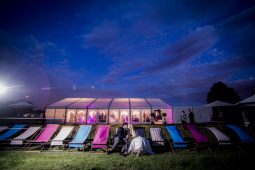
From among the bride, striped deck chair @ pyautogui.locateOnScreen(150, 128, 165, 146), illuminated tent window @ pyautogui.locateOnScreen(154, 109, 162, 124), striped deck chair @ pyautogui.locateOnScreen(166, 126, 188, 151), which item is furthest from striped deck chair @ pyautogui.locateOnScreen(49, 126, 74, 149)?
illuminated tent window @ pyautogui.locateOnScreen(154, 109, 162, 124)

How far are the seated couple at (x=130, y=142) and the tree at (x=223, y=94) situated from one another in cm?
3054

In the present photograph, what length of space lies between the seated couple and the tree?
30.5m

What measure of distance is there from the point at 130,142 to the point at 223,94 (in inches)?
1251

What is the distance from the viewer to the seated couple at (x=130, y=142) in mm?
4875

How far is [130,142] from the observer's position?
5340 millimetres

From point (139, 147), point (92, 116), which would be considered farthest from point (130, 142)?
point (92, 116)

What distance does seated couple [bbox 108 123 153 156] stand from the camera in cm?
488

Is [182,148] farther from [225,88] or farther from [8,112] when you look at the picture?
[225,88]

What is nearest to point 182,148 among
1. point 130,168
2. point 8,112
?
point 130,168

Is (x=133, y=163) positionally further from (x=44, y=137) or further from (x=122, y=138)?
(x=44, y=137)

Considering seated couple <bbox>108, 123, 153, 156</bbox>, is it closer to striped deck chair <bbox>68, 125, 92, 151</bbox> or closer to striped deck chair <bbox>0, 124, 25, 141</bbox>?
striped deck chair <bbox>68, 125, 92, 151</bbox>

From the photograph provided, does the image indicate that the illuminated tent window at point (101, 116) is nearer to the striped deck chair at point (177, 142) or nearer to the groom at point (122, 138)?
the groom at point (122, 138)

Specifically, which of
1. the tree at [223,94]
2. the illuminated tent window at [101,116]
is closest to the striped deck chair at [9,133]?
the illuminated tent window at [101,116]

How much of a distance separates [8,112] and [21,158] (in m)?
16.0
